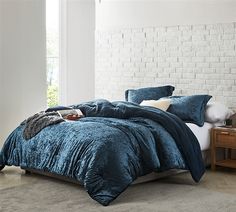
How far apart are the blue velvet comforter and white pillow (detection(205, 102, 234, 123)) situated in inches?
30.0

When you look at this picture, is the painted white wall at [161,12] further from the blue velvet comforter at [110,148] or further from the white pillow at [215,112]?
the blue velvet comforter at [110,148]

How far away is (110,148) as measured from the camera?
5.18m

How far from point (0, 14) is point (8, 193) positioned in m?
2.88

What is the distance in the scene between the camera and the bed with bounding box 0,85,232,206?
199 inches

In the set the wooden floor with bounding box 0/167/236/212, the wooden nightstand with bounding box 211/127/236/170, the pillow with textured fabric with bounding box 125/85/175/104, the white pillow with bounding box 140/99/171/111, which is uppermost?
the pillow with textured fabric with bounding box 125/85/175/104

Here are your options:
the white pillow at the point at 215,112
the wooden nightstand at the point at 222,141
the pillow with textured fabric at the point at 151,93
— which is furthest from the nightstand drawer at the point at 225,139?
the pillow with textured fabric at the point at 151,93

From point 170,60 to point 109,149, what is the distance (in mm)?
2747

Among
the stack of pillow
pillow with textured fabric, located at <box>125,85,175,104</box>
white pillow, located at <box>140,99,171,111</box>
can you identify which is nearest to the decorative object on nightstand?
the stack of pillow

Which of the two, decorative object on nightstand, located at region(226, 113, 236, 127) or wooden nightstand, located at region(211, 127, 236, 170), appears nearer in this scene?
wooden nightstand, located at region(211, 127, 236, 170)

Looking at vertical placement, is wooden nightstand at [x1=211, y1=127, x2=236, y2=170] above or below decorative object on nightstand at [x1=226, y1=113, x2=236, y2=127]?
below

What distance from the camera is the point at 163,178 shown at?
6.06 meters

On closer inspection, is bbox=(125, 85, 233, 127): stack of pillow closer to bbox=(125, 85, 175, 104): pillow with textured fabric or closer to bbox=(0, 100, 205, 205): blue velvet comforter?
bbox=(125, 85, 175, 104): pillow with textured fabric

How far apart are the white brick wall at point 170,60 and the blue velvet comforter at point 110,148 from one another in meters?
1.37

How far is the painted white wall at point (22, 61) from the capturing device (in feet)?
24.1
